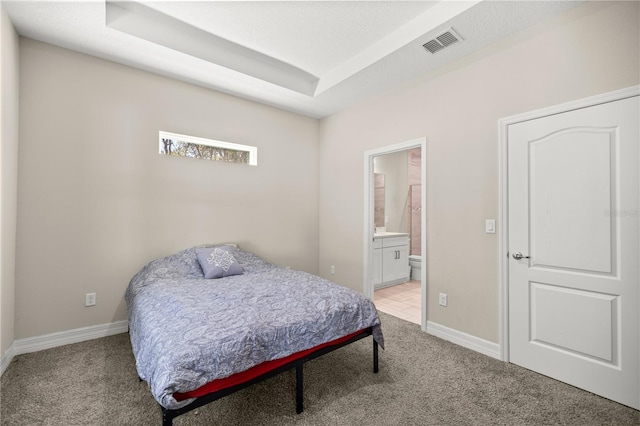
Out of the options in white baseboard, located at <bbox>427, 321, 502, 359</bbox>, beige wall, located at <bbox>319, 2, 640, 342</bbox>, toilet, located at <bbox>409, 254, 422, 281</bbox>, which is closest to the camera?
beige wall, located at <bbox>319, 2, 640, 342</bbox>

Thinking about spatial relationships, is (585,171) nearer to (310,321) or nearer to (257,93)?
(310,321)

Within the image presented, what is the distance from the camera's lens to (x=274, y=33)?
2.64 metres

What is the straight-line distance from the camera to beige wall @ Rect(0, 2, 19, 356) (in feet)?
6.81

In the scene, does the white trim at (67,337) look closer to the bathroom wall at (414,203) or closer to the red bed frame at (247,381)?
the red bed frame at (247,381)

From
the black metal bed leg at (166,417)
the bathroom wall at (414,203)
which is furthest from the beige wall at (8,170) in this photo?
the bathroom wall at (414,203)

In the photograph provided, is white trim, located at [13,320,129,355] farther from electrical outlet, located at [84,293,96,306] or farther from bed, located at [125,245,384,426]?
bed, located at [125,245,384,426]

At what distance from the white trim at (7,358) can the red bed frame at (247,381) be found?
1.80 meters

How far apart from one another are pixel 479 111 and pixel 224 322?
2.75m

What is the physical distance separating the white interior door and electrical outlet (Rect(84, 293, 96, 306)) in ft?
12.6

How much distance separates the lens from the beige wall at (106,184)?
254 centimetres

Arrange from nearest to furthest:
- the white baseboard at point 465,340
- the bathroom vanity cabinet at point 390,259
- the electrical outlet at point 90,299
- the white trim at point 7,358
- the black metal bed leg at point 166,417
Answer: the black metal bed leg at point 166,417 → the white trim at point 7,358 → the white baseboard at point 465,340 → the electrical outlet at point 90,299 → the bathroom vanity cabinet at point 390,259

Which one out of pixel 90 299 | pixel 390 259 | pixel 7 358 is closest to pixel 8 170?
pixel 90 299

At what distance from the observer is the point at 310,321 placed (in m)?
1.88

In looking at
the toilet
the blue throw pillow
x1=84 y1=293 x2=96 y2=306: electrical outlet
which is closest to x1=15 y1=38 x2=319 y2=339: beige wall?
x1=84 y1=293 x2=96 y2=306: electrical outlet
